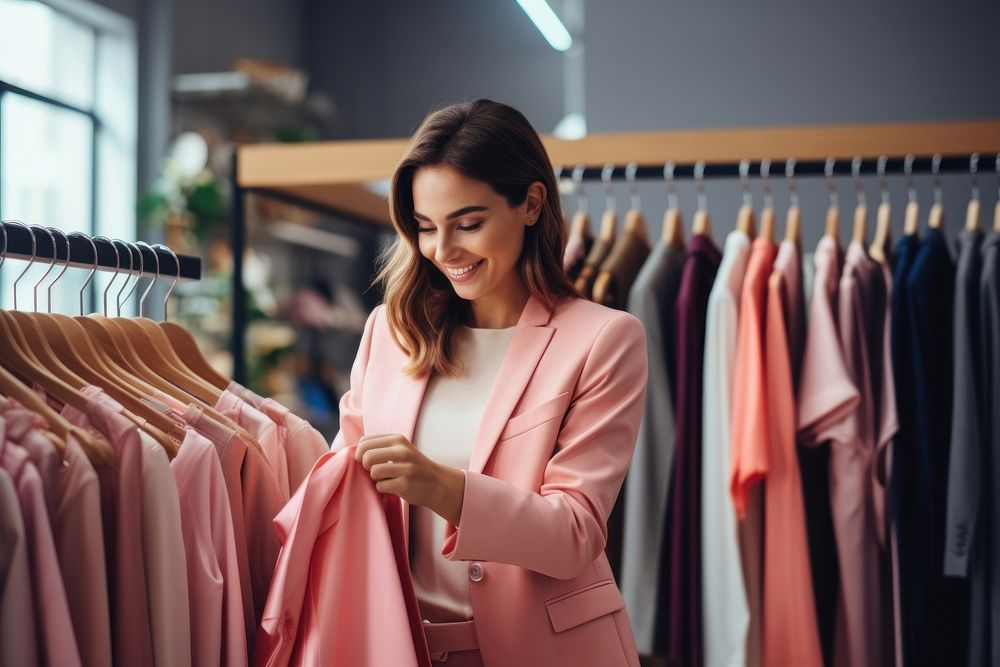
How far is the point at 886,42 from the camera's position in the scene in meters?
3.25

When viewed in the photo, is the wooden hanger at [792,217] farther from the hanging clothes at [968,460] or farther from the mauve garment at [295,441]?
the mauve garment at [295,441]

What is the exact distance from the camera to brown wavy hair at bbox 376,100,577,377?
1494 mm

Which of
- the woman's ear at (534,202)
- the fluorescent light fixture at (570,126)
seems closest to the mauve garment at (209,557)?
the woman's ear at (534,202)

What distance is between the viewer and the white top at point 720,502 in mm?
2172

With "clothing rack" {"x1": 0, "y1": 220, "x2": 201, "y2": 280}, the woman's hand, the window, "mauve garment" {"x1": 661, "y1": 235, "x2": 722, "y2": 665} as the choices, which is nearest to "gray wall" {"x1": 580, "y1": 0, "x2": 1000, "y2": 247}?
"mauve garment" {"x1": 661, "y1": 235, "x2": 722, "y2": 665}

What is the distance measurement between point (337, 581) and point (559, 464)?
371mm

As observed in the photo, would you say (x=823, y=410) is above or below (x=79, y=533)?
above

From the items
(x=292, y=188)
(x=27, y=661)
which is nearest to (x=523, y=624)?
(x=27, y=661)

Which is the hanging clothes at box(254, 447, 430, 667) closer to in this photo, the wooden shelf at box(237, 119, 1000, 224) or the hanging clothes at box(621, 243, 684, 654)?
the hanging clothes at box(621, 243, 684, 654)

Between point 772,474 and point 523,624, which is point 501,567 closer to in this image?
point 523,624

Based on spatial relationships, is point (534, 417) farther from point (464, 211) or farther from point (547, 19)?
point (547, 19)

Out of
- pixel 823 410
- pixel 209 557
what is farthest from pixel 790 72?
pixel 209 557

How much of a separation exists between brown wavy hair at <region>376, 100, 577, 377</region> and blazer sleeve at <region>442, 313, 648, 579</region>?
0.56 ft

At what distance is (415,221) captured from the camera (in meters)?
1.63
